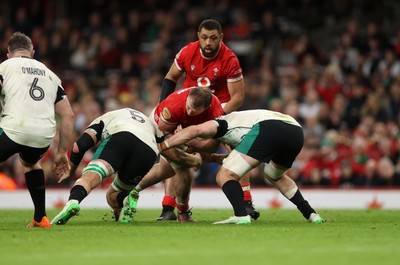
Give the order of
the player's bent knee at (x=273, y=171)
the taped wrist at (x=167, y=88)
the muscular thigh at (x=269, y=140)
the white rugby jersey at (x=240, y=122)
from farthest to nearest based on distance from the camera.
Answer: the taped wrist at (x=167, y=88) < the player's bent knee at (x=273, y=171) < the white rugby jersey at (x=240, y=122) < the muscular thigh at (x=269, y=140)

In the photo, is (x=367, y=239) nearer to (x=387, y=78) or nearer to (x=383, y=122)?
(x=383, y=122)

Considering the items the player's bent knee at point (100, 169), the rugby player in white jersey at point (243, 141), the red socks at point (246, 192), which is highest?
the rugby player in white jersey at point (243, 141)

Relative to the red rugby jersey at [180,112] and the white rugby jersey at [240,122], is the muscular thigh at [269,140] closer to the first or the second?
the white rugby jersey at [240,122]

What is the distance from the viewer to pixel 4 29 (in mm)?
24625

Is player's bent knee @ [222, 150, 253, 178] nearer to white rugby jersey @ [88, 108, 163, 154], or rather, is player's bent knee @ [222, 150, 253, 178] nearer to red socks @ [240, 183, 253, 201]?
white rugby jersey @ [88, 108, 163, 154]

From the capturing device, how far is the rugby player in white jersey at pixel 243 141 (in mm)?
11250

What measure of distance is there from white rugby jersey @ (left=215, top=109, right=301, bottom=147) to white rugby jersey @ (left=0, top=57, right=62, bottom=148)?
207 cm

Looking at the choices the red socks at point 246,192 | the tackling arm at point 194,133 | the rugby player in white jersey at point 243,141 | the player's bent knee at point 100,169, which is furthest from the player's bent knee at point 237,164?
the red socks at point 246,192

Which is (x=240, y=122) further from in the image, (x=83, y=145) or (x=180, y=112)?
(x=83, y=145)

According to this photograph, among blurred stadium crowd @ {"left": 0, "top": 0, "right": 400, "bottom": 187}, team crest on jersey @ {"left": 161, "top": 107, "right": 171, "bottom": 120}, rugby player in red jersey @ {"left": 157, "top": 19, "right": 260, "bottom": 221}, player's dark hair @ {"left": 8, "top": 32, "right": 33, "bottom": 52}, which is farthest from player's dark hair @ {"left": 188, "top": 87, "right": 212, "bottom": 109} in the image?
blurred stadium crowd @ {"left": 0, "top": 0, "right": 400, "bottom": 187}

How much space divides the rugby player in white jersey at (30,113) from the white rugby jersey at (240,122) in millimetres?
1895

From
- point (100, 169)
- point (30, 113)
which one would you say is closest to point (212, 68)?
point (100, 169)

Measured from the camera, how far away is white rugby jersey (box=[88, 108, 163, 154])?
1141cm

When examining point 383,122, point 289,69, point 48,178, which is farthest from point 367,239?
point 289,69
